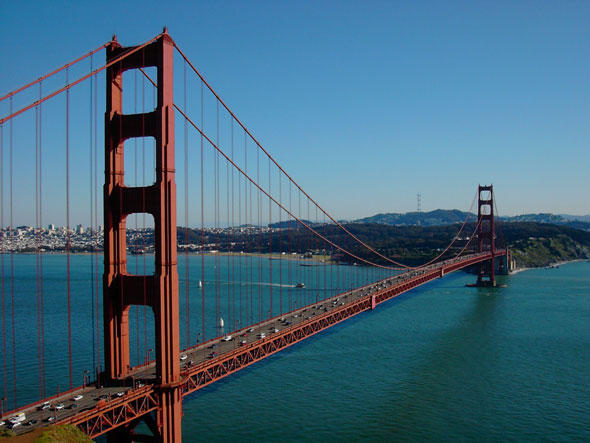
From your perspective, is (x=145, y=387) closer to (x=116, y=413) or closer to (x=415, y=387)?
(x=116, y=413)

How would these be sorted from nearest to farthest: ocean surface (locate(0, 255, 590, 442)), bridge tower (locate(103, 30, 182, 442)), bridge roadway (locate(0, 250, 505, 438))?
bridge roadway (locate(0, 250, 505, 438)) < bridge tower (locate(103, 30, 182, 442)) < ocean surface (locate(0, 255, 590, 442))

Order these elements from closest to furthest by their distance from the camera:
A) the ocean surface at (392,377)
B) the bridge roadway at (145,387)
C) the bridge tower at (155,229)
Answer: the bridge roadway at (145,387), the bridge tower at (155,229), the ocean surface at (392,377)

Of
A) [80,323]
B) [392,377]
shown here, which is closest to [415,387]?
[392,377]

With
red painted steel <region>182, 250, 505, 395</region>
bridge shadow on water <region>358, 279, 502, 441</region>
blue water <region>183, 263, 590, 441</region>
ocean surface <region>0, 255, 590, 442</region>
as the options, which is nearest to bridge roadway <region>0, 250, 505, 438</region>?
red painted steel <region>182, 250, 505, 395</region>

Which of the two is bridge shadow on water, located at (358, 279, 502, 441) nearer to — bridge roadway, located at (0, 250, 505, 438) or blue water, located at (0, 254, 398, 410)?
bridge roadway, located at (0, 250, 505, 438)

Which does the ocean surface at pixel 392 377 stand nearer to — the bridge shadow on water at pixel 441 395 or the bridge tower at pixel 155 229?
the bridge shadow on water at pixel 441 395

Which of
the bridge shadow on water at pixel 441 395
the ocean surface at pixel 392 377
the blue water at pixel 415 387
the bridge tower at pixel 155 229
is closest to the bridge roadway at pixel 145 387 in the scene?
the bridge tower at pixel 155 229
